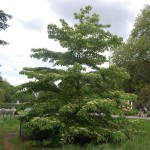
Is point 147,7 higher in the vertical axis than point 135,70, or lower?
higher

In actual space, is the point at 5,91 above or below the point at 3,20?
below

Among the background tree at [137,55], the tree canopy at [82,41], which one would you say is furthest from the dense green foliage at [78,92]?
the background tree at [137,55]

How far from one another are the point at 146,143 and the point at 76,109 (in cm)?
336

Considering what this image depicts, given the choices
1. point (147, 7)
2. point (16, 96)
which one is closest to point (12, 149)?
point (16, 96)

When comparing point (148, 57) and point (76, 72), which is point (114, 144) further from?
point (148, 57)

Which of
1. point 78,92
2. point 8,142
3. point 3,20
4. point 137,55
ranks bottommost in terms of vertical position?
point 8,142

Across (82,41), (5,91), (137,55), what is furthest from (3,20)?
(137,55)

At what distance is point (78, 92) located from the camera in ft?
61.3

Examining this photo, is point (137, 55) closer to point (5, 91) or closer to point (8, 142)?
point (5, 91)

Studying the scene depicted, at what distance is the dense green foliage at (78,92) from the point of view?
667 inches

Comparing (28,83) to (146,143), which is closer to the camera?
(146,143)

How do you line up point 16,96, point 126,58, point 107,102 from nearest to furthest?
point 107,102
point 16,96
point 126,58

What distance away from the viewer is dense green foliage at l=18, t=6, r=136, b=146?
55.6 feet

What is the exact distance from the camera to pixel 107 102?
54.6 ft
